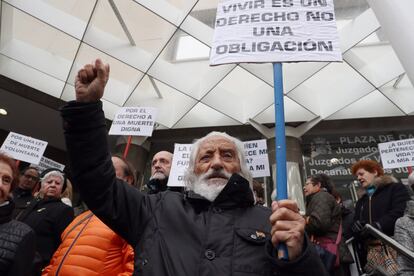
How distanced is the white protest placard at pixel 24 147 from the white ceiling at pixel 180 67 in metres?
2.73

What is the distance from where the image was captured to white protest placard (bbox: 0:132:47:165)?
5.39 meters

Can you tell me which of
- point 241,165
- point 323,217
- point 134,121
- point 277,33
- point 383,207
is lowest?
point 323,217

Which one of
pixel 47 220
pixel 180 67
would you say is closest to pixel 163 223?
pixel 47 220

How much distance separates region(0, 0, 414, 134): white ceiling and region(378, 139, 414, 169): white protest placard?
2.24 metres

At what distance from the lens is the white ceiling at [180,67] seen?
271 inches

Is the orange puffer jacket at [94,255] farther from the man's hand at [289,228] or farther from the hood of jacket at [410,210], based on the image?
the hood of jacket at [410,210]

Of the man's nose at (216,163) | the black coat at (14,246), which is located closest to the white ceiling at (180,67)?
the man's nose at (216,163)

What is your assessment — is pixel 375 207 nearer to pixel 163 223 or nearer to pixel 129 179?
pixel 129 179

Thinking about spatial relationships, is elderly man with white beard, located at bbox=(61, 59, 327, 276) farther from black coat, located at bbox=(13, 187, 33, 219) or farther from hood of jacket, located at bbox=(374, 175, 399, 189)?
black coat, located at bbox=(13, 187, 33, 219)

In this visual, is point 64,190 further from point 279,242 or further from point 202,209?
point 279,242

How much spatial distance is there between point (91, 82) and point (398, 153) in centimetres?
533

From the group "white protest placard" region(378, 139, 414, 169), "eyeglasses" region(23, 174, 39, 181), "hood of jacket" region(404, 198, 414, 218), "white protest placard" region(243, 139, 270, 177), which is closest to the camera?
"hood of jacket" region(404, 198, 414, 218)

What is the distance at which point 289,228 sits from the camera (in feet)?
3.64

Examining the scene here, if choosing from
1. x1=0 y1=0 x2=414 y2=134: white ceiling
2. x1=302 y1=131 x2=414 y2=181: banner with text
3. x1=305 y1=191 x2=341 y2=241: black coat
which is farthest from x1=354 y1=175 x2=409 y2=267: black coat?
x1=302 y1=131 x2=414 y2=181: banner with text
